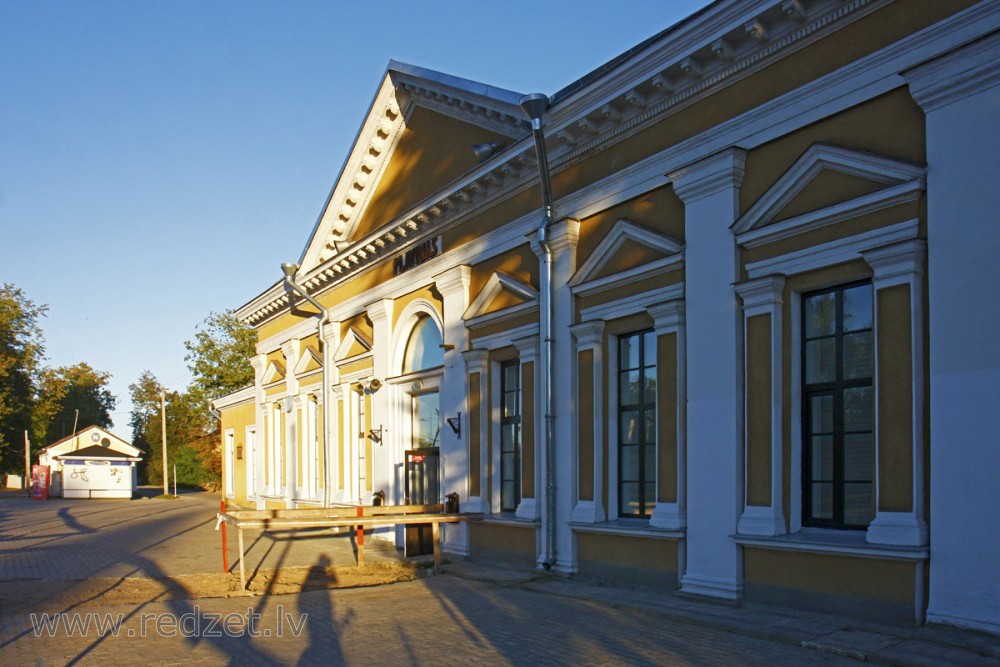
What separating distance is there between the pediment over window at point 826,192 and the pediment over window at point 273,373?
737 inches

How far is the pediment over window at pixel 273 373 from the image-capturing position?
2665 cm

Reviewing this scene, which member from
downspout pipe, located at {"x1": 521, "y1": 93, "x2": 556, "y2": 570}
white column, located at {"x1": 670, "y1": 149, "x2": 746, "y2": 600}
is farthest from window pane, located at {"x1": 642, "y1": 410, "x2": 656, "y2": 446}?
downspout pipe, located at {"x1": 521, "y1": 93, "x2": 556, "y2": 570}

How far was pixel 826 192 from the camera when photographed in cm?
934

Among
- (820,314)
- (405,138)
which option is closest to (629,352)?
(820,314)

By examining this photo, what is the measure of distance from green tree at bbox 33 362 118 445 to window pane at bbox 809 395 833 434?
62.0m

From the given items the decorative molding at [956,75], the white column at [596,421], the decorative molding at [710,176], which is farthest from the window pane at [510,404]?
the decorative molding at [956,75]

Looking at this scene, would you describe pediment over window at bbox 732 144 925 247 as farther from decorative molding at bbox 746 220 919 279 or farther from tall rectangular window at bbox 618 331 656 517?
tall rectangular window at bbox 618 331 656 517

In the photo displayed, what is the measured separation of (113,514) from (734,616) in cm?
2938

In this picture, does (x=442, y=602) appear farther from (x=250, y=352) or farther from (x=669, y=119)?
(x=250, y=352)

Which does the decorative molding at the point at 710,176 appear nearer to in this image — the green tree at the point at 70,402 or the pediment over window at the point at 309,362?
the pediment over window at the point at 309,362

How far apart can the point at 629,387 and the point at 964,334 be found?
5.03m

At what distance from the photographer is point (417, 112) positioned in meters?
18.3

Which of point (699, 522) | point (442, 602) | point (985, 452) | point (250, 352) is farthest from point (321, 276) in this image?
point (250, 352)

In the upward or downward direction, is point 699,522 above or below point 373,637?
above
